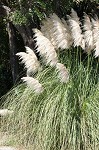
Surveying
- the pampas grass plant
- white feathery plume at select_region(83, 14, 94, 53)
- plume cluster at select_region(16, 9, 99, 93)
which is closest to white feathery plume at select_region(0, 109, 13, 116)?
the pampas grass plant

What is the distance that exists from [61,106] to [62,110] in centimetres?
6

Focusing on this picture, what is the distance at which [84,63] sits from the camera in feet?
19.5

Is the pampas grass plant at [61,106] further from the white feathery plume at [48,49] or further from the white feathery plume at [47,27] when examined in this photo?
the white feathery plume at [47,27]

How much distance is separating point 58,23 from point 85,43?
1.53 feet

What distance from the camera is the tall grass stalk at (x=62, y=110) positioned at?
541 centimetres

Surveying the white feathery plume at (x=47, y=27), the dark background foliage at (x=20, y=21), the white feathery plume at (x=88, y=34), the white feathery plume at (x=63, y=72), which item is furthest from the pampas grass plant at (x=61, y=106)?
the dark background foliage at (x=20, y=21)

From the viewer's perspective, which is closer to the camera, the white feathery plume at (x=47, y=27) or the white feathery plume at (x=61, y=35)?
the white feathery plume at (x=61, y=35)

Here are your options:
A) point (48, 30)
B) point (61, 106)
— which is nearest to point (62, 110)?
point (61, 106)

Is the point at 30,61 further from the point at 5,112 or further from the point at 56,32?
the point at 5,112

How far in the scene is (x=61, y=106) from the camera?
550cm

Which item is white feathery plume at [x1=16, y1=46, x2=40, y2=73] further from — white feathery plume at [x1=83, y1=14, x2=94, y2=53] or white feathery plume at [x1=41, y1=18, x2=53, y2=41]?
white feathery plume at [x1=83, y1=14, x2=94, y2=53]

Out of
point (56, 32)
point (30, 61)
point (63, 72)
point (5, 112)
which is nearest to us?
point (63, 72)

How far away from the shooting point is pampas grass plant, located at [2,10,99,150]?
5410mm

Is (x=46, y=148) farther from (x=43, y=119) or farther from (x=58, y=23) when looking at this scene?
(x=58, y=23)
